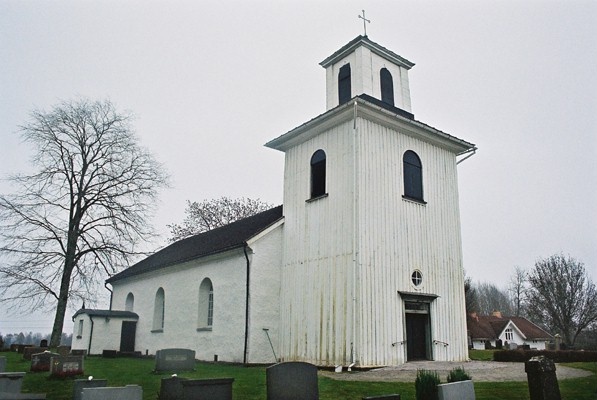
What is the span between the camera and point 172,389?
374 inches

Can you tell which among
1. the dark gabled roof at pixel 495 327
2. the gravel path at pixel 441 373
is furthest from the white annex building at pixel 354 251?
the dark gabled roof at pixel 495 327

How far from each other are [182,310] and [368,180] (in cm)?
1255

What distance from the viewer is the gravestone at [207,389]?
838cm

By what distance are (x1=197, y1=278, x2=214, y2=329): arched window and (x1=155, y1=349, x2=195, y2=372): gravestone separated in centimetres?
627

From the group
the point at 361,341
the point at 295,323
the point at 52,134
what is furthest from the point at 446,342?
the point at 52,134

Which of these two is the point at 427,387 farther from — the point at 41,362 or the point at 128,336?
the point at 128,336

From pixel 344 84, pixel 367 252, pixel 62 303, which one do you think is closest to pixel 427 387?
pixel 367 252

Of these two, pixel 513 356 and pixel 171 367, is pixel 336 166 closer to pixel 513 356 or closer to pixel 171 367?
pixel 171 367

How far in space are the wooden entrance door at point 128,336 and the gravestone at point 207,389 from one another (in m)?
23.3

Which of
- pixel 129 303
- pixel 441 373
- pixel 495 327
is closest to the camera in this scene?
pixel 441 373

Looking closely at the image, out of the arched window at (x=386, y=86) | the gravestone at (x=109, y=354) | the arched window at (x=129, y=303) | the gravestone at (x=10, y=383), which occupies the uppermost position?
the arched window at (x=386, y=86)

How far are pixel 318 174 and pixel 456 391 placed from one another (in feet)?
40.5

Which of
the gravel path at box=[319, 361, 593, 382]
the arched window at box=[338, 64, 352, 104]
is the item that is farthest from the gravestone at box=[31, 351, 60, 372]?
the arched window at box=[338, 64, 352, 104]

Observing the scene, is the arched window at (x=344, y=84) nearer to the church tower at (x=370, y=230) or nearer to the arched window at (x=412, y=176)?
the church tower at (x=370, y=230)
